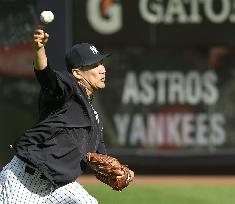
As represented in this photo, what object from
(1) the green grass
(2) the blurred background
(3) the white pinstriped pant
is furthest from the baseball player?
(2) the blurred background

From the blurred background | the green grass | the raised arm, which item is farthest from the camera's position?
the blurred background

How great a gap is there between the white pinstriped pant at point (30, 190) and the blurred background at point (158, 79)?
6795mm

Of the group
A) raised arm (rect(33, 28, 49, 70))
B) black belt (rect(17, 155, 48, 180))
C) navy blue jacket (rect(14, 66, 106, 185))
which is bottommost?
black belt (rect(17, 155, 48, 180))

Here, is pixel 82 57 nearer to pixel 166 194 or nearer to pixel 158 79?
pixel 166 194

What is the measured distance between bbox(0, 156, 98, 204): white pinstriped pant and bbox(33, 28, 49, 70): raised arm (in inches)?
27.0

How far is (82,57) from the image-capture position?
20.5 feet

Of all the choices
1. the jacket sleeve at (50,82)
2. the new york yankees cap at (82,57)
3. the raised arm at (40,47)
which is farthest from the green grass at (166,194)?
the raised arm at (40,47)

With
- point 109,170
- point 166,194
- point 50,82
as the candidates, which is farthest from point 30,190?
point 166,194

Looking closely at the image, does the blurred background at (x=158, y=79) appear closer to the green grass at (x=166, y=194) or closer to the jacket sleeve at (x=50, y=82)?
the green grass at (x=166, y=194)

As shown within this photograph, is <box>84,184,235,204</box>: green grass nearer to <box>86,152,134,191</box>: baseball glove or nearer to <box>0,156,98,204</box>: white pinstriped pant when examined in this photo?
<box>86,152,134,191</box>: baseball glove

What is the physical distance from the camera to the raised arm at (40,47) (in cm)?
561

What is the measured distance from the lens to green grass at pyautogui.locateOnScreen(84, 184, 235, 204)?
10375 millimetres

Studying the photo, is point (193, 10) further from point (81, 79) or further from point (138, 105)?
point (81, 79)

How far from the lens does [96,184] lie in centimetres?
1204
